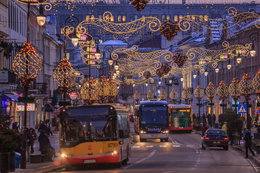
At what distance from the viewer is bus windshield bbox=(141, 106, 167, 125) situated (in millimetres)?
69575

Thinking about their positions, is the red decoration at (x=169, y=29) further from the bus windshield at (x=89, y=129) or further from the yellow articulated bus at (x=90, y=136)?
the bus windshield at (x=89, y=129)

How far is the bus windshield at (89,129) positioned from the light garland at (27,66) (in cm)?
249

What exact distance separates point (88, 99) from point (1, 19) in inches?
413

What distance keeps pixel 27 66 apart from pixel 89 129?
11.9ft

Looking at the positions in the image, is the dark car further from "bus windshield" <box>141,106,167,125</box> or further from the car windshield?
"bus windshield" <box>141,106,167,125</box>

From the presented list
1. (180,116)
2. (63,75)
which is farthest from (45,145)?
(180,116)

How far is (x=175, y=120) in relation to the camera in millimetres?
87750

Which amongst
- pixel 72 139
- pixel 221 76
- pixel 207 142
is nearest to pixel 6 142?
pixel 72 139

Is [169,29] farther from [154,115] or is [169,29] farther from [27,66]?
[154,115]

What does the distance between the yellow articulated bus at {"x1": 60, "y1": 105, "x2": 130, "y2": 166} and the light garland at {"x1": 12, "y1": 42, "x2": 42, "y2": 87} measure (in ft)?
6.71

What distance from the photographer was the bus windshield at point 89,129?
34969 mm

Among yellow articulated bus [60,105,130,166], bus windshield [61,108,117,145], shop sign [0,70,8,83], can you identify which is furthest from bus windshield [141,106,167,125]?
bus windshield [61,108,117,145]

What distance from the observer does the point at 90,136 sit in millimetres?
34938

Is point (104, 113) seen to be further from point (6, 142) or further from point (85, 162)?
point (6, 142)
